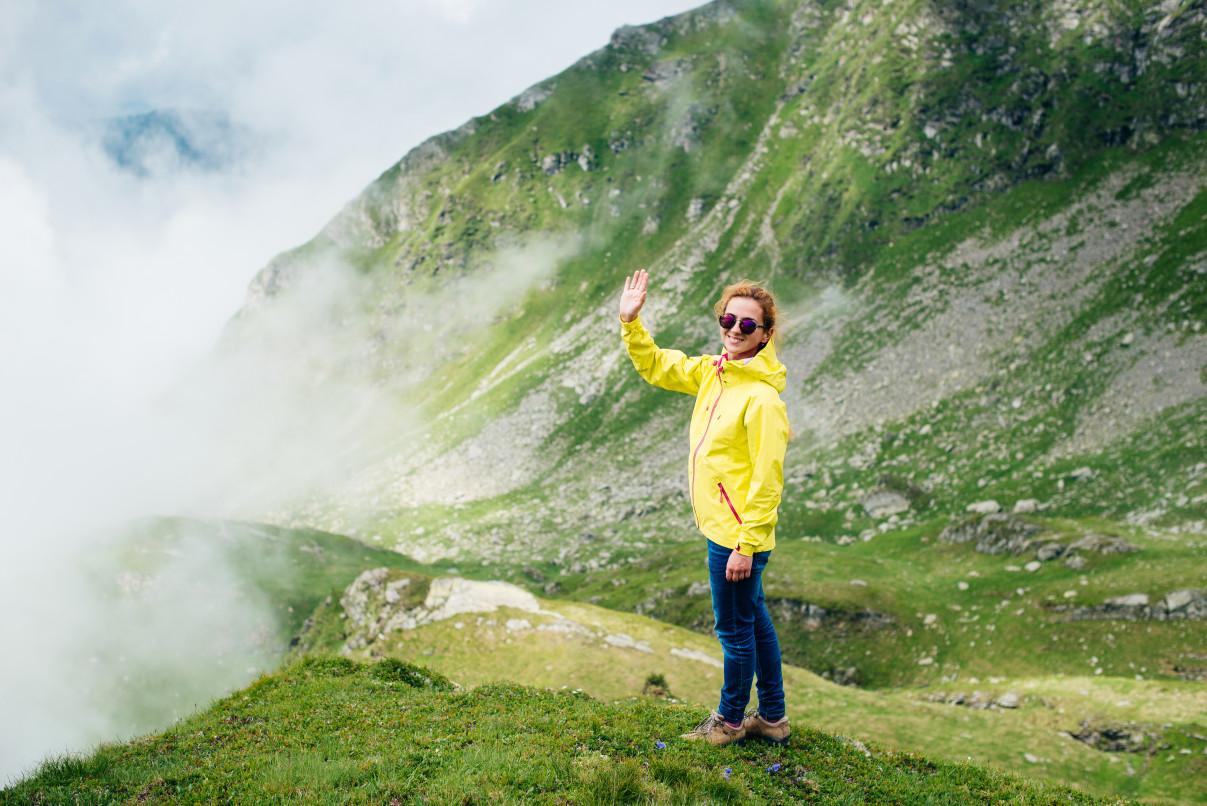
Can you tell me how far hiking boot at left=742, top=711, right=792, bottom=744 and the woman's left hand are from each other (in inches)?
138

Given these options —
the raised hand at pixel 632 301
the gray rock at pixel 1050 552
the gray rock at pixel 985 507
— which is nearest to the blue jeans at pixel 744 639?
the raised hand at pixel 632 301

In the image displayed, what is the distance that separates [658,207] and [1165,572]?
4881 inches

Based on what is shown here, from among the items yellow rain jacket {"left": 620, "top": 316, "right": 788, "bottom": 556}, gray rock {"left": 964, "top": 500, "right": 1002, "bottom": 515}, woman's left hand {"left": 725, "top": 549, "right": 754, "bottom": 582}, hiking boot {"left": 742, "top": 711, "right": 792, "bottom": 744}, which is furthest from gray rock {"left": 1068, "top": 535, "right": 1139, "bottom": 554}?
woman's left hand {"left": 725, "top": 549, "right": 754, "bottom": 582}

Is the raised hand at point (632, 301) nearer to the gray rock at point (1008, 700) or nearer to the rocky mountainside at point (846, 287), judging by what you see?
the gray rock at point (1008, 700)

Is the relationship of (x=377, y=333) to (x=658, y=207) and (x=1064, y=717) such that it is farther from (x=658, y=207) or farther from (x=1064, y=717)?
(x=1064, y=717)

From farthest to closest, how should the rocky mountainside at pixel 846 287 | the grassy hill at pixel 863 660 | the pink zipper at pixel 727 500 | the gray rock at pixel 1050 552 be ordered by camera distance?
the rocky mountainside at pixel 846 287, the gray rock at pixel 1050 552, the grassy hill at pixel 863 660, the pink zipper at pixel 727 500

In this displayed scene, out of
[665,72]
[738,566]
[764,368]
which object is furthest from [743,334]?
[665,72]

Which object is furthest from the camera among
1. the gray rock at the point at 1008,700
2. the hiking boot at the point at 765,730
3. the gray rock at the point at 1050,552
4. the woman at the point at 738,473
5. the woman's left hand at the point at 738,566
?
the gray rock at the point at 1050,552

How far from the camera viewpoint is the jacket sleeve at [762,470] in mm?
7605

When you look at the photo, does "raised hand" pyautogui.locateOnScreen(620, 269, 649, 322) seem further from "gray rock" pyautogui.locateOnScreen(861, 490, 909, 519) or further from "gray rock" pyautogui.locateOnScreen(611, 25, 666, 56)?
"gray rock" pyautogui.locateOnScreen(611, 25, 666, 56)

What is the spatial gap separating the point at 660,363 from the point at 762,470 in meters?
2.69

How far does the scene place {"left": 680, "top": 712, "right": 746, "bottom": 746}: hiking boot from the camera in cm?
905

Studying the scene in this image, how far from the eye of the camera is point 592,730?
9648 mm

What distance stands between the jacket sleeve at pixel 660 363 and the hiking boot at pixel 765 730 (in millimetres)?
5474
